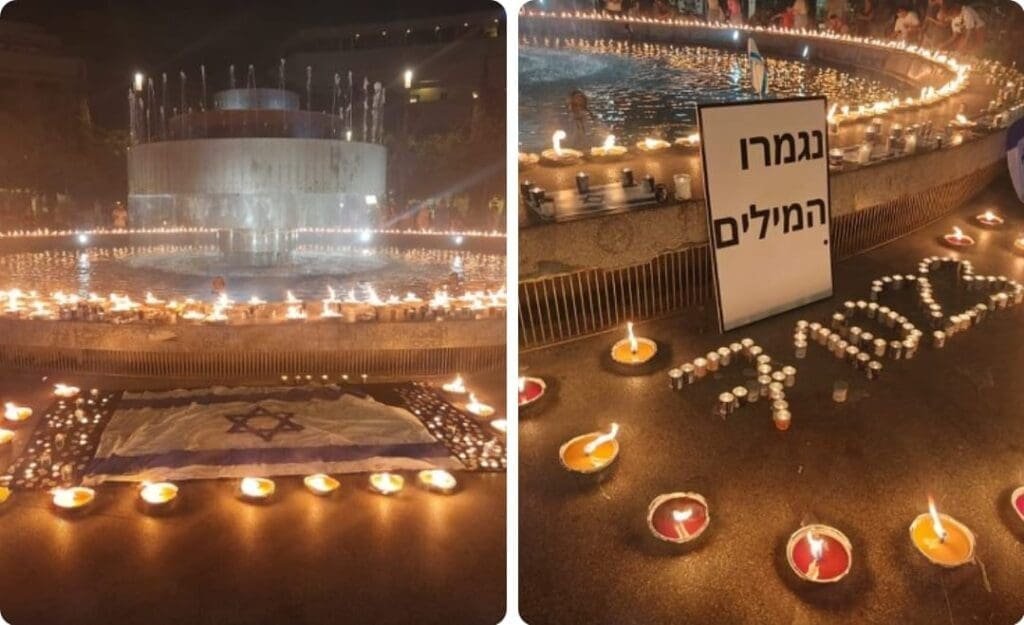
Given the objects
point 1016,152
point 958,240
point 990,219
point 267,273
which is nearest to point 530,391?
point 267,273

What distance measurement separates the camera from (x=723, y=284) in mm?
1799

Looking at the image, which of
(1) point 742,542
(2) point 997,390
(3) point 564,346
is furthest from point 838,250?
(1) point 742,542

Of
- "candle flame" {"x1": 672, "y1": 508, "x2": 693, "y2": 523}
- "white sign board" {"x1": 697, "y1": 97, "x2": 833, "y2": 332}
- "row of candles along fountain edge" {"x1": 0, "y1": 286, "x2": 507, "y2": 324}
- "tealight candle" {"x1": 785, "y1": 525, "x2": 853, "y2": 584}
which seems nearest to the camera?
"tealight candle" {"x1": 785, "y1": 525, "x2": 853, "y2": 584}

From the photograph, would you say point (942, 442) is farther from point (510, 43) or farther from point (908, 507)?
point (510, 43)

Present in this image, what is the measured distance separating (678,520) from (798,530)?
0.23 meters

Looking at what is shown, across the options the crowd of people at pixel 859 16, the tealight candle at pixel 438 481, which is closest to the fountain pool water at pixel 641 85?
the crowd of people at pixel 859 16

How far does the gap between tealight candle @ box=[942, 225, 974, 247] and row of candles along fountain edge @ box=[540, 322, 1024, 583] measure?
4.69 feet

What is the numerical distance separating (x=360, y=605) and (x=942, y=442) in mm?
1360

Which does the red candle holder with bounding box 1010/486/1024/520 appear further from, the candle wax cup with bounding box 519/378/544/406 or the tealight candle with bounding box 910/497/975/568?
the candle wax cup with bounding box 519/378/544/406

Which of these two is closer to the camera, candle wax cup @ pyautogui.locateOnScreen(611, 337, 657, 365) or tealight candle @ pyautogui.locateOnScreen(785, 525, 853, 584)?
tealight candle @ pyautogui.locateOnScreen(785, 525, 853, 584)

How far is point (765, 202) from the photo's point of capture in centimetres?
178

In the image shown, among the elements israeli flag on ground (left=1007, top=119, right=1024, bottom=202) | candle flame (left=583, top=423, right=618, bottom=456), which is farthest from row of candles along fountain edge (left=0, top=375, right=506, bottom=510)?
israeli flag on ground (left=1007, top=119, right=1024, bottom=202)

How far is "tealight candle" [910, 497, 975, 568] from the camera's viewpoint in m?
1.30

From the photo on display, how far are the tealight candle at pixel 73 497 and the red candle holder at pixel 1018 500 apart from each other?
211 centimetres
